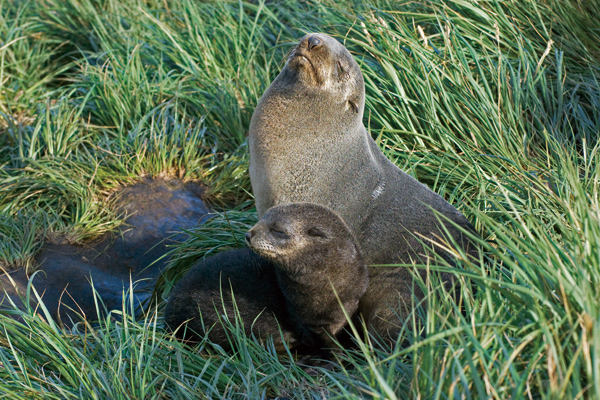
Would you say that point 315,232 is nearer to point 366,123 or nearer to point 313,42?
point 313,42

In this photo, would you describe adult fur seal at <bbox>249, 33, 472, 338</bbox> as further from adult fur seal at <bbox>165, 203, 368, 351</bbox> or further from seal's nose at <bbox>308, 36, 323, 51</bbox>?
adult fur seal at <bbox>165, 203, 368, 351</bbox>

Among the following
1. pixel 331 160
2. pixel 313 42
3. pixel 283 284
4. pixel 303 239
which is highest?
pixel 313 42

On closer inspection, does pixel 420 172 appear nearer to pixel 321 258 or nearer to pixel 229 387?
pixel 321 258

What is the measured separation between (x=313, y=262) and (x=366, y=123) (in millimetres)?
2255

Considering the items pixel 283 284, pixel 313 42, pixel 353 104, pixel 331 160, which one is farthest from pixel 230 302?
pixel 313 42

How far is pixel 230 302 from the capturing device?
341cm

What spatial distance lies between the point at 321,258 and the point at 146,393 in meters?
1.00

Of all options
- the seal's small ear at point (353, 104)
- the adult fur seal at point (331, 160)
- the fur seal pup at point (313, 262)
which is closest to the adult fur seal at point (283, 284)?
the fur seal pup at point (313, 262)

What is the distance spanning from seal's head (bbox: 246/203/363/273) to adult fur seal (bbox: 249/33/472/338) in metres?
0.36

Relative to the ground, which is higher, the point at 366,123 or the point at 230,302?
the point at 366,123

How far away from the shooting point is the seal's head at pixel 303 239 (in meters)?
3.11

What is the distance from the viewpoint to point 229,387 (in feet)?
9.32

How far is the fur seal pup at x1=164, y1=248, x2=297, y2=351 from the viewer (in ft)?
11.1

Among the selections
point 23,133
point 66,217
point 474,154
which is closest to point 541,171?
point 474,154
